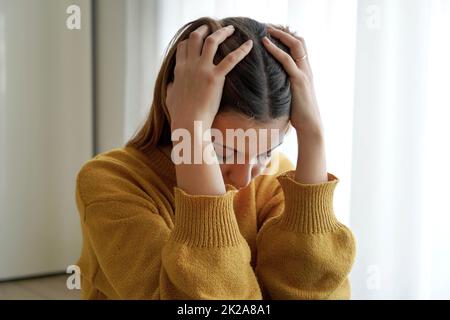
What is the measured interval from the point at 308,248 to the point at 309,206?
62mm

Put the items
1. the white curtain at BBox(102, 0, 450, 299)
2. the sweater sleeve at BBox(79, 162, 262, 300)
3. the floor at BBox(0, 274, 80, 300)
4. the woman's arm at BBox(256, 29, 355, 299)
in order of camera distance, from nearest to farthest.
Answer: the sweater sleeve at BBox(79, 162, 262, 300), the woman's arm at BBox(256, 29, 355, 299), the white curtain at BBox(102, 0, 450, 299), the floor at BBox(0, 274, 80, 300)

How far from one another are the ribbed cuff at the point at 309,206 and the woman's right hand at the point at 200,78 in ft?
0.58

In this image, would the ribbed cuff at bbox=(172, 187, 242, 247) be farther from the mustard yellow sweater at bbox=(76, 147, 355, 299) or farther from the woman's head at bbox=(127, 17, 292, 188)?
the woman's head at bbox=(127, 17, 292, 188)

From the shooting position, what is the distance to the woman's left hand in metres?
0.74

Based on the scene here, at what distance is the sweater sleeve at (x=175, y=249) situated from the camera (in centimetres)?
67

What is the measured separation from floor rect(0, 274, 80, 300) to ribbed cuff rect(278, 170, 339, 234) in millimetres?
1661

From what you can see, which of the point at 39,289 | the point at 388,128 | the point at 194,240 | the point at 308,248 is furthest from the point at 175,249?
the point at 39,289

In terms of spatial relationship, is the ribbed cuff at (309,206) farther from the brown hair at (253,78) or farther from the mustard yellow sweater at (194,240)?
the brown hair at (253,78)

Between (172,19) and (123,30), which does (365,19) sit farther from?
(123,30)

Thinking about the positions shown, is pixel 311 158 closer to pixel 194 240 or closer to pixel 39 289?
pixel 194 240

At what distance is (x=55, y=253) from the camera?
8.69 ft

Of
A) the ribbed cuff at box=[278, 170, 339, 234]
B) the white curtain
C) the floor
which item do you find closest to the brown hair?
the ribbed cuff at box=[278, 170, 339, 234]

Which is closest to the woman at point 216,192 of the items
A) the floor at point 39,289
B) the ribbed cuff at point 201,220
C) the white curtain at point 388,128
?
the ribbed cuff at point 201,220

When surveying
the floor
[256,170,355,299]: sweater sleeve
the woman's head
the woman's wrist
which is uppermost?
the woman's head
